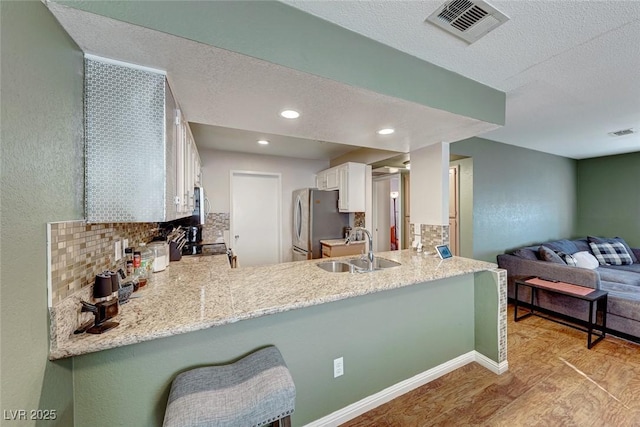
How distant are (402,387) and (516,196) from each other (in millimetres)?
3783

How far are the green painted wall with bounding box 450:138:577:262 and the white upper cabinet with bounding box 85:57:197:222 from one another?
3422 mm

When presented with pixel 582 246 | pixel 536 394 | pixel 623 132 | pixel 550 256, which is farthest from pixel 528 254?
pixel 536 394

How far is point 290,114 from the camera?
1.85m

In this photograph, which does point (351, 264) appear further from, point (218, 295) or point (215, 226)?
point (215, 226)

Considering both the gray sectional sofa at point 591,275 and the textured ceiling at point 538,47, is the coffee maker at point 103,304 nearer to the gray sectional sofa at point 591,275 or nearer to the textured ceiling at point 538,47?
the textured ceiling at point 538,47

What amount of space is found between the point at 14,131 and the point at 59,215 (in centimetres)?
34

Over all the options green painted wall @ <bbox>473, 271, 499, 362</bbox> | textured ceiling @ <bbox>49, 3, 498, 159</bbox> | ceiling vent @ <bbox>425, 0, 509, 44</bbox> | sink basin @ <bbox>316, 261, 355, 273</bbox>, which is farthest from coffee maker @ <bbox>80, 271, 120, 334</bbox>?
green painted wall @ <bbox>473, 271, 499, 362</bbox>

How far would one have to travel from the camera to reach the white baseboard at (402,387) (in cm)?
164

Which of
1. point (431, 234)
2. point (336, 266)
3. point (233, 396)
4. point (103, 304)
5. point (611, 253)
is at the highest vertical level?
point (431, 234)

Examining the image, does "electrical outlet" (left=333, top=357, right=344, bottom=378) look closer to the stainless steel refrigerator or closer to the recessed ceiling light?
the recessed ceiling light

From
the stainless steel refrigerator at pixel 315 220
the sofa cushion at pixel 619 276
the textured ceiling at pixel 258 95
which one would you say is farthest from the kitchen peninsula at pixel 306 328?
the sofa cushion at pixel 619 276

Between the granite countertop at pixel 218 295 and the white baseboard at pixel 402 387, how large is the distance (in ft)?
2.75

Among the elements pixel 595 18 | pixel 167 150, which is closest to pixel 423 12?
pixel 595 18

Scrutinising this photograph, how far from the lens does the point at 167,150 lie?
4.27 feet
